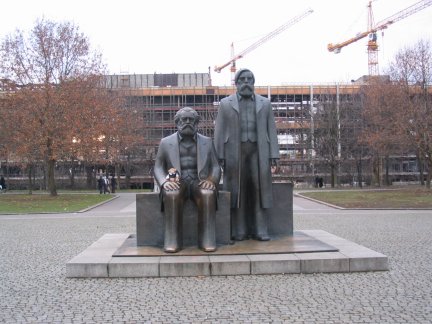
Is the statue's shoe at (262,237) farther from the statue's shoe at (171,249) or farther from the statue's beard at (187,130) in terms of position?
the statue's beard at (187,130)

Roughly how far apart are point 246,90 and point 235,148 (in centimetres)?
114

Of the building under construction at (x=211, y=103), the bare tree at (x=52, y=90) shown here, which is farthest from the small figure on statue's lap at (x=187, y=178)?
the building under construction at (x=211, y=103)

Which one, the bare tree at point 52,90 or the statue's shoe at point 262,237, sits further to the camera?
the bare tree at point 52,90

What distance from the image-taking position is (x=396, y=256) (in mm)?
10422

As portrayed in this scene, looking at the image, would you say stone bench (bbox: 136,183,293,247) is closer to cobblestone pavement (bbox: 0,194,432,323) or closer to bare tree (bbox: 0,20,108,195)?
cobblestone pavement (bbox: 0,194,432,323)

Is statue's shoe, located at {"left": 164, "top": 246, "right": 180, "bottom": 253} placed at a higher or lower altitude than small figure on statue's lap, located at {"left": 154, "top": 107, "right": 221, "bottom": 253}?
lower

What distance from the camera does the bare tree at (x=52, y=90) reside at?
31.3m

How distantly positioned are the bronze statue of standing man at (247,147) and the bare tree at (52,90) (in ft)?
75.4

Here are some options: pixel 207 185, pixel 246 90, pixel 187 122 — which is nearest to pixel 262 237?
pixel 207 185

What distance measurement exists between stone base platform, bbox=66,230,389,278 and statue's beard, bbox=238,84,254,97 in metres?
2.98

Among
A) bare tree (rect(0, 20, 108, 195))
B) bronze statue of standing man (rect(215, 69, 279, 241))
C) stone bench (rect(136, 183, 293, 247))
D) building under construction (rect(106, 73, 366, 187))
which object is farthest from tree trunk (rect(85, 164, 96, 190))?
bronze statue of standing man (rect(215, 69, 279, 241))

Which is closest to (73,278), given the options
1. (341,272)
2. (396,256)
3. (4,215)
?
(341,272)

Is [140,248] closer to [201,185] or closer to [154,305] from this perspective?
[201,185]

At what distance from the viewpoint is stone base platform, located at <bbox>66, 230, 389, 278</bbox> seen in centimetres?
847
